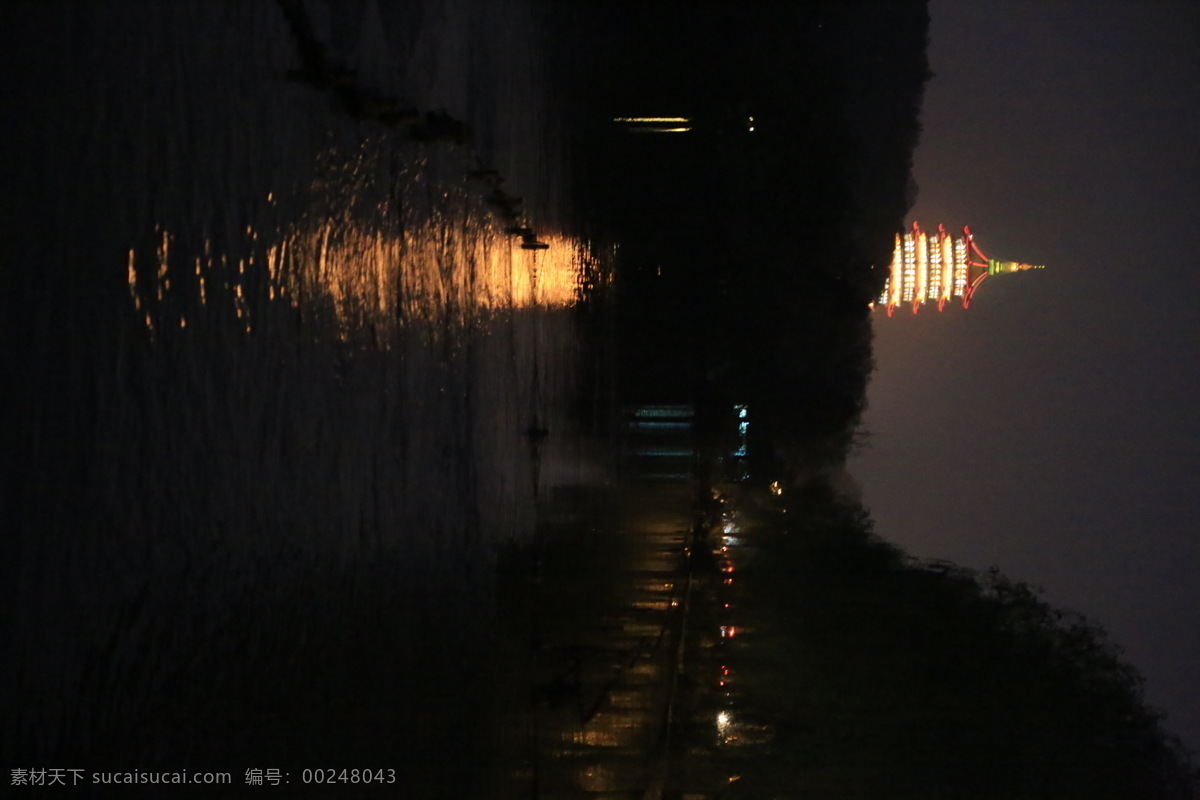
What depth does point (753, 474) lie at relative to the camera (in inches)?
481

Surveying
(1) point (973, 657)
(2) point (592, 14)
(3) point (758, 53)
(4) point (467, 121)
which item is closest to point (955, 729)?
(1) point (973, 657)

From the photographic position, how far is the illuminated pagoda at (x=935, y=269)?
14755mm

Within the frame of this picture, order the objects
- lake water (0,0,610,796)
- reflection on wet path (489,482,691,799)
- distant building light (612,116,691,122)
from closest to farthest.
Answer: lake water (0,0,610,796) → reflection on wet path (489,482,691,799) → distant building light (612,116,691,122)

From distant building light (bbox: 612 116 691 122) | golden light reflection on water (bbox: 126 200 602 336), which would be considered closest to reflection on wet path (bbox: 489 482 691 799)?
golden light reflection on water (bbox: 126 200 602 336)

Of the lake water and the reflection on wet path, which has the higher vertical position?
the lake water

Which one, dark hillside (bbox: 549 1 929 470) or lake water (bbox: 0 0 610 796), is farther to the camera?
dark hillside (bbox: 549 1 929 470)

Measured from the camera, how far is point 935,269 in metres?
16.9

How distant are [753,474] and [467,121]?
983cm

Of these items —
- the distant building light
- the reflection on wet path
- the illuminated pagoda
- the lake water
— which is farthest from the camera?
the illuminated pagoda

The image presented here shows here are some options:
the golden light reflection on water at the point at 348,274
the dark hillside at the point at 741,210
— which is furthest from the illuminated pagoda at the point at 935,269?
the golden light reflection on water at the point at 348,274

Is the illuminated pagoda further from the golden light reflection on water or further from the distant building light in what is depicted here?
→ the golden light reflection on water

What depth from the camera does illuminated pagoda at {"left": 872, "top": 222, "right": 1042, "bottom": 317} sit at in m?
14.8

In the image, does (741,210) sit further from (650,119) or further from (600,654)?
(600,654)

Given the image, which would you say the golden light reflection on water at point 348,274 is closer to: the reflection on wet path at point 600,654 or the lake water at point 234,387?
the lake water at point 234,387
